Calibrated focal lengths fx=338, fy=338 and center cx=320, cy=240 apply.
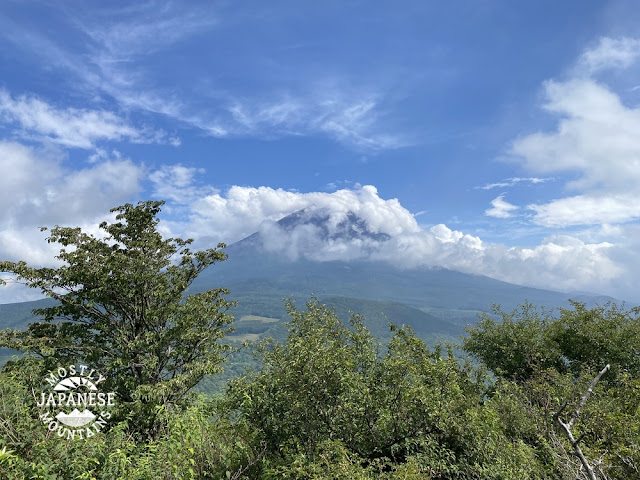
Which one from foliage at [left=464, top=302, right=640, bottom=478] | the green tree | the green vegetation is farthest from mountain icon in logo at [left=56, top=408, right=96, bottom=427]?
foliage at [left=464, top=302, right=640, bottom=478]

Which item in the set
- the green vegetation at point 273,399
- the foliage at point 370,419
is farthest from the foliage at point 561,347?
the foliage at point 370,419

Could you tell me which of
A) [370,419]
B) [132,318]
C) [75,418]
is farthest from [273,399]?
[132,318]

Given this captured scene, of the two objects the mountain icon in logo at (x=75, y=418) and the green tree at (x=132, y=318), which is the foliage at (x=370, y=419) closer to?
the mountain icon in logo at (x=75, y=418)

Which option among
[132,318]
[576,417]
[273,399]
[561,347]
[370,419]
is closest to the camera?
[576,417]

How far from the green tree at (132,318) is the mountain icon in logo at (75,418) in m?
4.69

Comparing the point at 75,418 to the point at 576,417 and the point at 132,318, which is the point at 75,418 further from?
the point at 576,417

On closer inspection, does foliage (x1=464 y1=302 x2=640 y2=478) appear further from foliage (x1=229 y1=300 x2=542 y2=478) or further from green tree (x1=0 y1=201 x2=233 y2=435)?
green tree (x1=0 y1=201 x2=233 y2=435)

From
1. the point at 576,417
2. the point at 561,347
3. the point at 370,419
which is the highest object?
the point at 576,417

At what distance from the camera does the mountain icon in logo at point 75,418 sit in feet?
33.2

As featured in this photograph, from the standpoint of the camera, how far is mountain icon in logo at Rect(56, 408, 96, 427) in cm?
1013

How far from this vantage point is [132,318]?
67.5 feet

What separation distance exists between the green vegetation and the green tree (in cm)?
10

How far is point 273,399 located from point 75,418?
249 inches

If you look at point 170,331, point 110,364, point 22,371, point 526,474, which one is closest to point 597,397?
point 526,474
